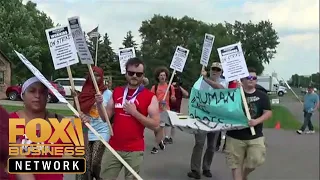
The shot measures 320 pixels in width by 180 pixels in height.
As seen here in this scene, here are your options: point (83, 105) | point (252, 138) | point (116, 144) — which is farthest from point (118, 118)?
point (252, 138)

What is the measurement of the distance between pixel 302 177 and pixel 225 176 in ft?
3.64

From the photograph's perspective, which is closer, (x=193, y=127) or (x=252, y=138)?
(x=252, y=138)

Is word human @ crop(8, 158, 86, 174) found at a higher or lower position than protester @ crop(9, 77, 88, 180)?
lower

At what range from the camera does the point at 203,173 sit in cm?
735

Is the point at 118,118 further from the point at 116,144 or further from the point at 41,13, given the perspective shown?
the point at 41,13

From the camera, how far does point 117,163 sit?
14.8 ft

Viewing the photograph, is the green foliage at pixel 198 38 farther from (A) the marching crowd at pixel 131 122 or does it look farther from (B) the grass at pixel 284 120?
(B) the grass at pixel 284 120

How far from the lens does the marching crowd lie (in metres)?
3.38

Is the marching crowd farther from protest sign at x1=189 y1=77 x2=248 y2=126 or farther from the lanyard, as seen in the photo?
protest sign at x1=189 y1=77 x2=248 y2=126

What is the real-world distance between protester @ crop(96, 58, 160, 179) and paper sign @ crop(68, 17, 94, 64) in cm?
42

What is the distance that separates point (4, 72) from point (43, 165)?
0.89m

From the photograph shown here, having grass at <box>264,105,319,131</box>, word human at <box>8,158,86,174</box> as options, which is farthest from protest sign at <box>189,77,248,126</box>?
grass at <box>264,105,319,131</box>

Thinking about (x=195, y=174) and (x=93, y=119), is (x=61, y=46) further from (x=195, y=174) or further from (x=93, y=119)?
(x=195, y=174)

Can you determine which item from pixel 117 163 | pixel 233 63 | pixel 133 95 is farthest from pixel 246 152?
pixel 133 95
